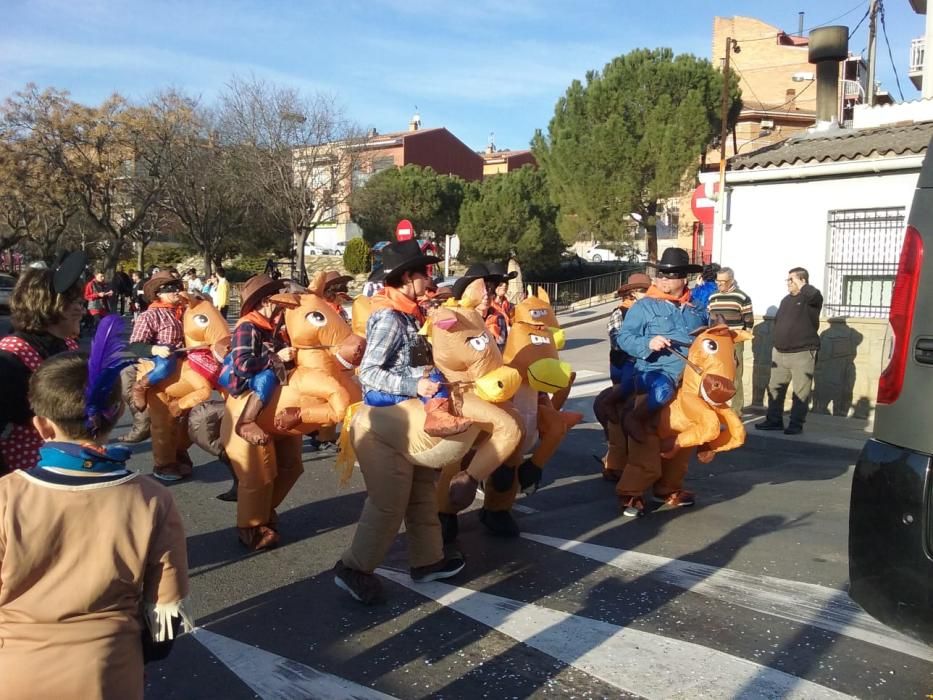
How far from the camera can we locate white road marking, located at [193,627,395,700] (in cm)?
356

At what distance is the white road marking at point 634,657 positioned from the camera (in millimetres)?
3555

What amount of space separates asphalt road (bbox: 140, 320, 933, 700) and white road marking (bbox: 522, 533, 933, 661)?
0.04ft

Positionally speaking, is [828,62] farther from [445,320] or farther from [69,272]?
[69,272]

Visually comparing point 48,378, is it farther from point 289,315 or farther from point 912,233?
point 289,315

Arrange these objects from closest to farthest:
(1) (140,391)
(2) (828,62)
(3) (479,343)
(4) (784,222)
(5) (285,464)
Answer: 1. (3) (479,343)
2. (5) (285,464)
3. (1) (140,391)
4. (4) (784,222)
5. (2) (828,62)

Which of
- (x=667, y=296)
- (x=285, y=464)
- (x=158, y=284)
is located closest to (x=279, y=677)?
(x=285, y=464)

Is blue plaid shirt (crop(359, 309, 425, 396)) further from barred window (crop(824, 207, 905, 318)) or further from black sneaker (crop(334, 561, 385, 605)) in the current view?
barred window (crop(824, 207, 905, 318))

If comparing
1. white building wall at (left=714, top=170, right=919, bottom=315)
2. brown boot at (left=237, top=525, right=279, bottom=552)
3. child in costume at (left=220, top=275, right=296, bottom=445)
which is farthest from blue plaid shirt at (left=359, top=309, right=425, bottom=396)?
white building wall at (left=714, top=170, right=919, bottom=315)

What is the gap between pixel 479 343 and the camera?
471cm

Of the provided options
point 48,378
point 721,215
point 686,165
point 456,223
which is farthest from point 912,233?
point 456,223

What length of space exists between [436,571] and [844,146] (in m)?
8.57

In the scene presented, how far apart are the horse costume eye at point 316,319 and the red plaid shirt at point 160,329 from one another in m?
1.90

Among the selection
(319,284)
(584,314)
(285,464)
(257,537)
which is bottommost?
(257,537)

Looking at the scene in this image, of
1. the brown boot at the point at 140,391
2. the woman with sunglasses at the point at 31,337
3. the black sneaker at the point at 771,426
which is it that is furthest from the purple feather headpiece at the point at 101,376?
the black sneaker at the point at 771,426
